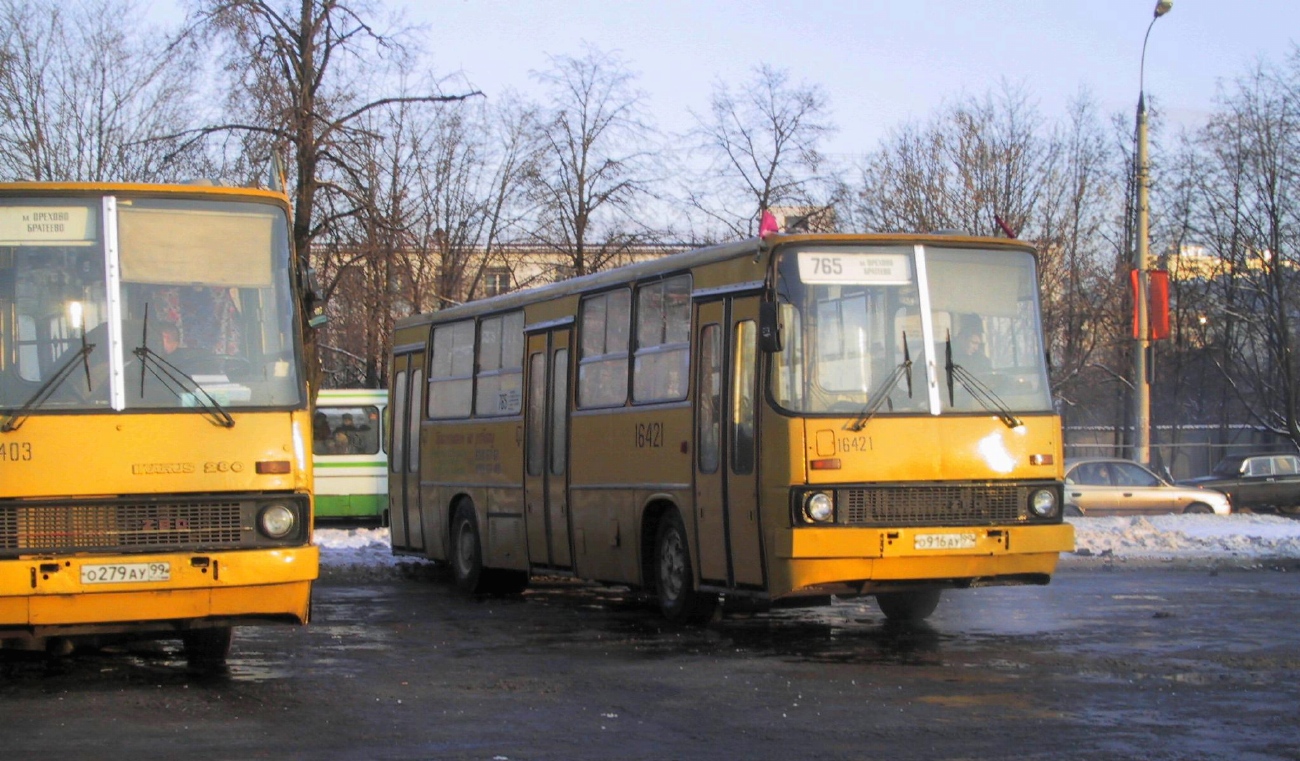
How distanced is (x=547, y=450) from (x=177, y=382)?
655cm

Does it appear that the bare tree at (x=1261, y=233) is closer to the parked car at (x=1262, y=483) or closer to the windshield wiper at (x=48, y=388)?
the parked car at (x=1262, y=483)

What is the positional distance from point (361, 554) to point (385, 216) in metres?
6.01

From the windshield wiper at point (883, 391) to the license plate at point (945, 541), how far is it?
0.91 metres

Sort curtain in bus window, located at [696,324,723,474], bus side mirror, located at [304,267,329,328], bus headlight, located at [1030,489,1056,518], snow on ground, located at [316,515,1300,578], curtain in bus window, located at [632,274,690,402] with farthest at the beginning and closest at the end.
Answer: snow on ground, located at [316,515,1300,578]
curtain in bus window, located at [632,274,690,402]
curtain in bus window, located at [696,324,723,474]
bus headlight, located at [1030,489,1056,518]
bus side mirror, located at [304,267,329,328]

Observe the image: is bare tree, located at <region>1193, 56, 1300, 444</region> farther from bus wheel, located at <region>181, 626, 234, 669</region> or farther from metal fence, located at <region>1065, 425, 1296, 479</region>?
bus wheel, located at <region>181, 626, 234, 669</region>

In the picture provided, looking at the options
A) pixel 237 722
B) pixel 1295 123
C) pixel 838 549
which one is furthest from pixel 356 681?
pixel 1295 123

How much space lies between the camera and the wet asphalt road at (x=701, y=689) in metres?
8.34

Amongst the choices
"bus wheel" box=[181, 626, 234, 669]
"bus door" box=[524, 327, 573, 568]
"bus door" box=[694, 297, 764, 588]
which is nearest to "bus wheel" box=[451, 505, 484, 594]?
"bus door" box=[524, 327, 573, 568]

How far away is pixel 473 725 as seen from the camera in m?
8.96

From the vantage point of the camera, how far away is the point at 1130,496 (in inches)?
1223

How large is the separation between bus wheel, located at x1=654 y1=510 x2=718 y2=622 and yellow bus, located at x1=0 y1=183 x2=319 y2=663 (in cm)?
428

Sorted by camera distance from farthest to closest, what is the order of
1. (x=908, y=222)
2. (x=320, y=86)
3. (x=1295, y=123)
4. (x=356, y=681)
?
(x=1295, y=123), (x=908, y=222), (x=320, y=86), (x=356, y=681)

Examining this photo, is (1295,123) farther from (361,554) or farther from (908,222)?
(361,554)

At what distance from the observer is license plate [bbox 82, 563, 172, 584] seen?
9.88 metres
